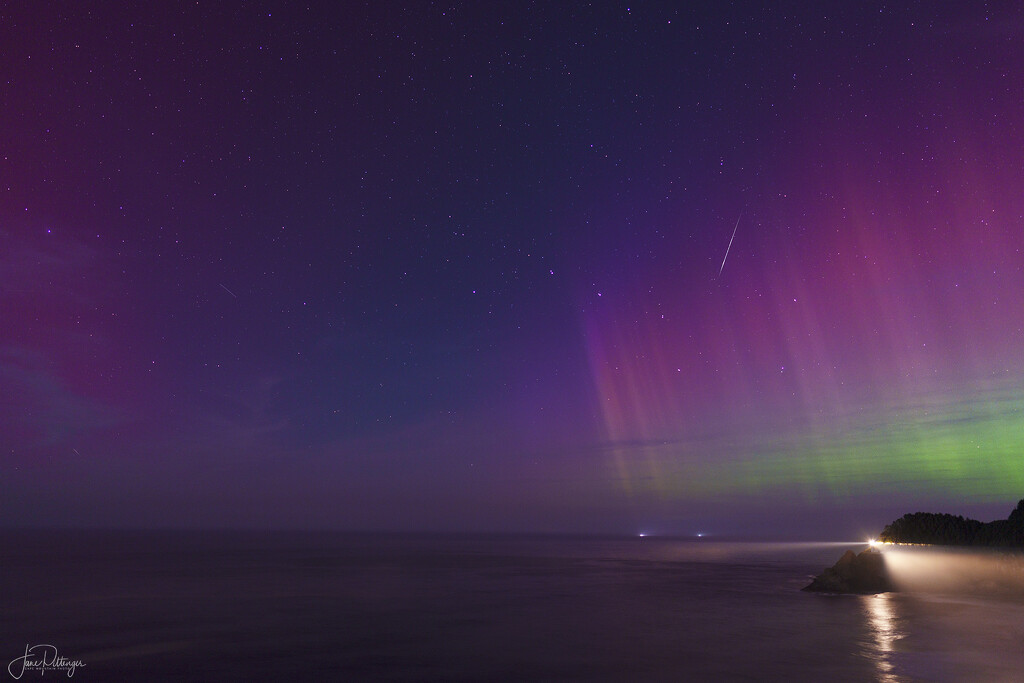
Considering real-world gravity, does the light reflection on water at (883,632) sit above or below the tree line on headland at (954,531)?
below

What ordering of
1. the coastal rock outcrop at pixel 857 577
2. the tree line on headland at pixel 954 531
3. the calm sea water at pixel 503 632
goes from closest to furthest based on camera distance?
the calm sea water at pixel 503 632, the coastal rock outcrop at pixel 857 577, the tree line on headland at pixel 954 531

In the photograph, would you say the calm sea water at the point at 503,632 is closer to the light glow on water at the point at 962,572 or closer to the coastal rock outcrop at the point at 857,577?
the coastal rock outcrop at the point at 857,577

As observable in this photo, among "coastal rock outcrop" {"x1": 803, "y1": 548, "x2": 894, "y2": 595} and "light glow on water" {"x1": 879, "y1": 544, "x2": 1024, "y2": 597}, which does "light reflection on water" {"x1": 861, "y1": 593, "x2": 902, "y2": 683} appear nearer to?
"coastal rock outcrop" {"x1": 803, "y1": 548, "x2": 894, "y2": 595}

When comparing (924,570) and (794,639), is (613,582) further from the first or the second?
(794,639)

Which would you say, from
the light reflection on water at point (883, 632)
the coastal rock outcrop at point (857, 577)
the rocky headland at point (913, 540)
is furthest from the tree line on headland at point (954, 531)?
the light reflection on water at point (883, 632)

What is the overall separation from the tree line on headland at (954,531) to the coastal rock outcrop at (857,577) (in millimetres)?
16238

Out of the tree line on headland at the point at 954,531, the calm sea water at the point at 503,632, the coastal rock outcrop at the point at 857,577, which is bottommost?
the calm sea water at the point at 503,632

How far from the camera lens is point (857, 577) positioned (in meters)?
60.8

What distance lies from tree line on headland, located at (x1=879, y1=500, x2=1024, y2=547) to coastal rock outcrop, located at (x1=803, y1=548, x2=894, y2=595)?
16.2 m

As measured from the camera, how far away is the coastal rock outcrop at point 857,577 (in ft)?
198

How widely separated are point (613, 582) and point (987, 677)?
55182mm

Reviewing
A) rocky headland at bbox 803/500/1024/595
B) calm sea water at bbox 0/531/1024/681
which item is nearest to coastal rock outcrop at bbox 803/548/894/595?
rocky headland at bbox 803/500/1024/595

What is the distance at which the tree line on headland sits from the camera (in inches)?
2736

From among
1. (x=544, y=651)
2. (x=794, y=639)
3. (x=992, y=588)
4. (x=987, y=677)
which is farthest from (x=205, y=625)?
(x=992, y=588)
